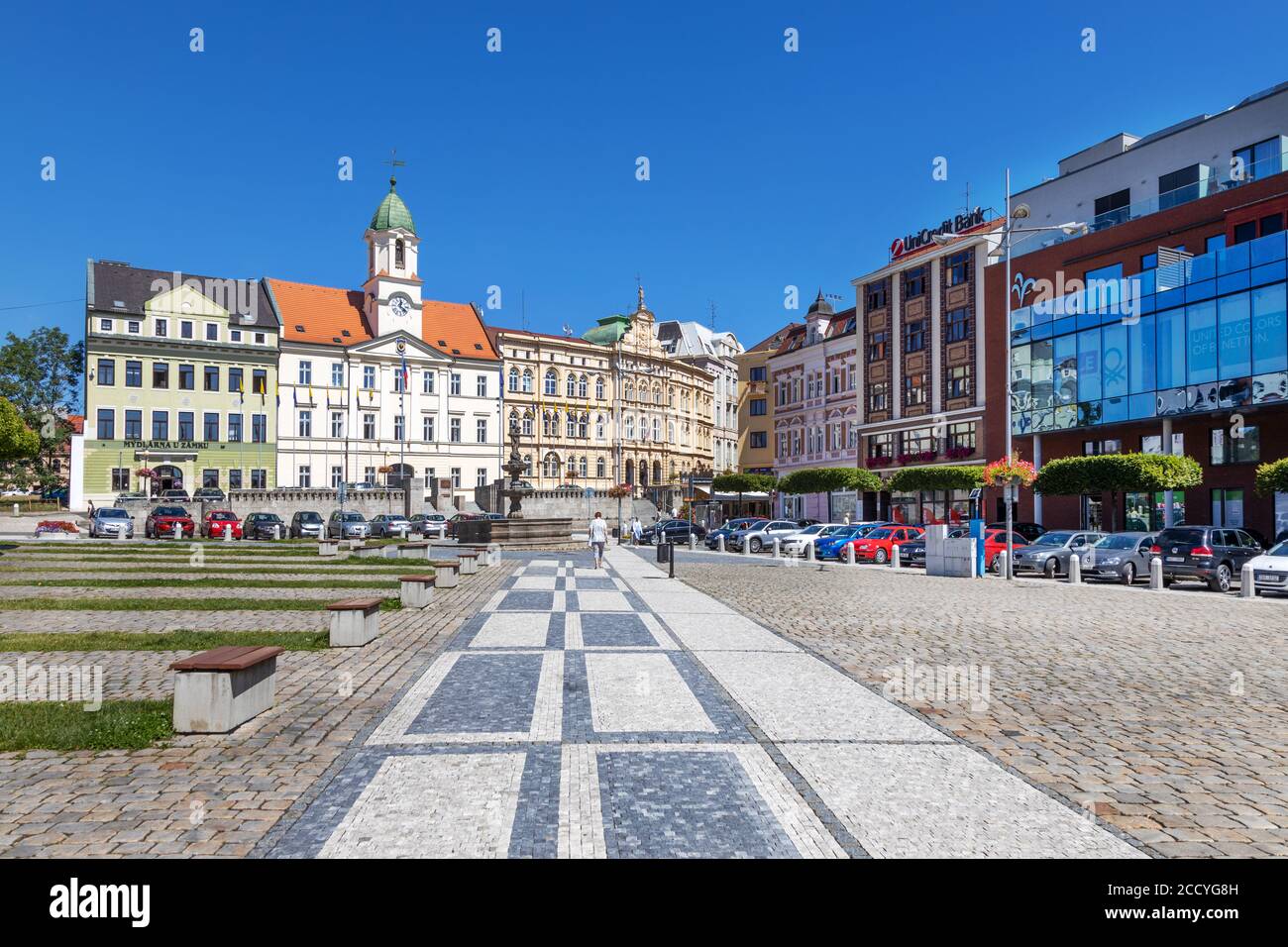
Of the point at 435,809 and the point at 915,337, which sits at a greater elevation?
the point at 915,337

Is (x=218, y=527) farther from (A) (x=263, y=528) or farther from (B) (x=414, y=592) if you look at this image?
(B) (x=414, y=592)

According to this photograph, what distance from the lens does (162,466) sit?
6656 centimetres

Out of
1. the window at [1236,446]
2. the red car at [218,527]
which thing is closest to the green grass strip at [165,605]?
the red car at [218,527]

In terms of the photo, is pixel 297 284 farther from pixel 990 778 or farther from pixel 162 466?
pixel 990 778

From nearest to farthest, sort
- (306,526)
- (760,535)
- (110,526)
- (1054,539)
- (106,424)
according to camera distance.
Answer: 1. (1054,539)
2. (760,535)
3. (110,526)
4. (306,526)
5. (106,424)

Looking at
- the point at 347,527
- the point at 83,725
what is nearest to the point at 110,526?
the point at 347,527

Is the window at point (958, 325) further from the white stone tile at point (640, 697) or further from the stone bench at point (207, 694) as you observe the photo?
the stone bench at point (207, 694)

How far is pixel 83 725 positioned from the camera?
259 inches

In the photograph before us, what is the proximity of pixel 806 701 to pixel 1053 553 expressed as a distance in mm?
22790

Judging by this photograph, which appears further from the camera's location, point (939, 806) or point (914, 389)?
point (914, 389)

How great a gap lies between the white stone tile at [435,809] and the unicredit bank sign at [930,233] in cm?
5974

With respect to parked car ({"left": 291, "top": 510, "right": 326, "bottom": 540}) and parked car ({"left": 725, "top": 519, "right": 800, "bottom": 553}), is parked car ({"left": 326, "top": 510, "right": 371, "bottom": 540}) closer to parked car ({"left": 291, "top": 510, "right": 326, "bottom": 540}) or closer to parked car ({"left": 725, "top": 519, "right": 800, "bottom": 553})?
parked car ({"left": 291, "top": 510, "right": 326, "bottom": 540})

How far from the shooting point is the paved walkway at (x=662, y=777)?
4387mm
